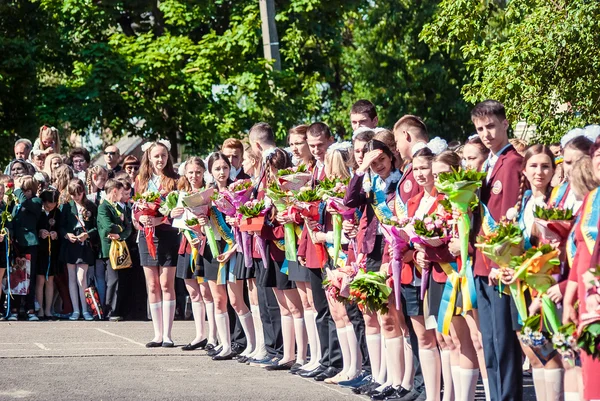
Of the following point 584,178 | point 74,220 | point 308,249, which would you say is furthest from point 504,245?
point 74,220

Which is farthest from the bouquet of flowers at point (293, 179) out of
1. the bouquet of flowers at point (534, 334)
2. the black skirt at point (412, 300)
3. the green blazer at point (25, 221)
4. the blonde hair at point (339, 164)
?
the green blazer at point (25, 221)

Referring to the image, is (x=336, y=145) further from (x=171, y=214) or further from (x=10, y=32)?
(x=10, y=32)

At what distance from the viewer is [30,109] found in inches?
1024

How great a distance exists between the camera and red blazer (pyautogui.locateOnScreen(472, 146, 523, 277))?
772 cm

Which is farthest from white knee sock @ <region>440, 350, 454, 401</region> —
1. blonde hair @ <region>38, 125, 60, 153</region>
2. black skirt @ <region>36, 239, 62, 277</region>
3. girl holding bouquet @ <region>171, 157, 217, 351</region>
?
blonde hair @ <region>38, 125, 60, 153</region>

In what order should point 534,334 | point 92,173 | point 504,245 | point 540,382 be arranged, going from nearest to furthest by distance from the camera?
point 534,334 < point 504,245 < point 540,382 < point 92,173

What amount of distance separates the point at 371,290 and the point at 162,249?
4243 mm

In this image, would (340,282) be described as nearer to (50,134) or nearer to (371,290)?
(371,290)

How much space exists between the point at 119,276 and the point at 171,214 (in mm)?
4396

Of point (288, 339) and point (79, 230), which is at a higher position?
point (79, 230)

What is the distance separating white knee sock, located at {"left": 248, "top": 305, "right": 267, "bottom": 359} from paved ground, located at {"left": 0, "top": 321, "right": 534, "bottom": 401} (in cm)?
25

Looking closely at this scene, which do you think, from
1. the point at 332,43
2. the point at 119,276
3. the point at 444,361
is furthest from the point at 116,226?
the point at 332,43

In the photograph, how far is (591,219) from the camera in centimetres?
631

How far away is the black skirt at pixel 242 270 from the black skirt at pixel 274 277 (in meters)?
0.19
